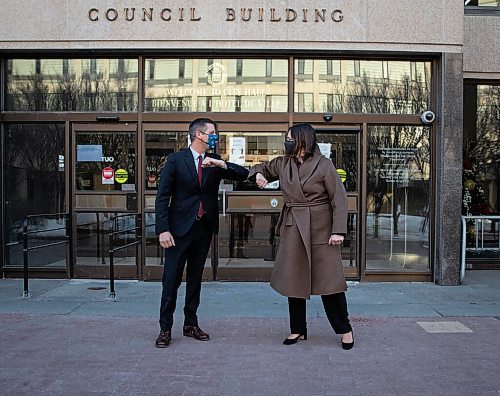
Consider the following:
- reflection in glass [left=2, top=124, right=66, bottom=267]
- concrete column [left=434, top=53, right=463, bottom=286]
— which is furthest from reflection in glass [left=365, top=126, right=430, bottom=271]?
reflection in glass [left=2, top=124, right=66, bottom=267]

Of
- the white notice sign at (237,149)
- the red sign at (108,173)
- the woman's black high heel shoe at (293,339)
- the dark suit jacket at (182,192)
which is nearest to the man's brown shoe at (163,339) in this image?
the dark suit jacket at (182,192)

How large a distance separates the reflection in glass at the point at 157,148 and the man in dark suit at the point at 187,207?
2.96 metres

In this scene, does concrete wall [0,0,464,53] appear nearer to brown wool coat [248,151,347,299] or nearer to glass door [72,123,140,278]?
glass door [72,123,140,278]

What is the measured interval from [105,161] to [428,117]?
455 centimetres

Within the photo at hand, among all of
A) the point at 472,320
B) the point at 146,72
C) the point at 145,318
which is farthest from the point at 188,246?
the point at 146,72

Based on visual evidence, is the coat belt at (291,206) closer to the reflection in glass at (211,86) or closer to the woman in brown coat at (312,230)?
the woman in brown coat at (312,230)

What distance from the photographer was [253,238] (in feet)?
28.9

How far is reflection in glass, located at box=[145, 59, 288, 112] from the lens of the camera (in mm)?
8742

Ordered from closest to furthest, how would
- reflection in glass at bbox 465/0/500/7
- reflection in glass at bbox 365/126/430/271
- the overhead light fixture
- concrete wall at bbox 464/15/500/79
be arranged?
the overhead light fixture < reflection in glass at bbox 365/126/430/271 < concrete wall at bbox 464/15/500/79 < reflection in glass at bbox 465/0/500/7

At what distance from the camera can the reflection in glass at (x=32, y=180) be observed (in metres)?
8.95

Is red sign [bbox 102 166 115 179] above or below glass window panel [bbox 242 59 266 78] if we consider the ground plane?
below

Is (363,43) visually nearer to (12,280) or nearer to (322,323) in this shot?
(322,323)

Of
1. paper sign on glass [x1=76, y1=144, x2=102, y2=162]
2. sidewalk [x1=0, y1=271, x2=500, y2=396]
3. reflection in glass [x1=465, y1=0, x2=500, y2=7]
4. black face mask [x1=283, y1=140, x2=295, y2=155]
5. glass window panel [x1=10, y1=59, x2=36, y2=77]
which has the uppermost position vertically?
reflection in glass [x1=465, y1=0, x2=500, y2=7]

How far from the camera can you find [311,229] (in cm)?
555
